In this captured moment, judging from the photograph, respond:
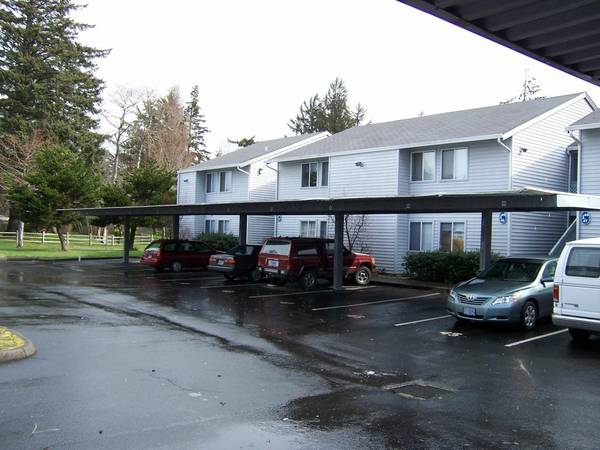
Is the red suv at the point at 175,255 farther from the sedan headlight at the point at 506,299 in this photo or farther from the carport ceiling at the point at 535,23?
the carport ceiling at the point at 535,23

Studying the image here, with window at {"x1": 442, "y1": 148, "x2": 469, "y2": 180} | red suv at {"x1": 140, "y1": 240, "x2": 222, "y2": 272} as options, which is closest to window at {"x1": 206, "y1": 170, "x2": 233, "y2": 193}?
red suv at {"x1": 140, "y1": 240, "x2": 222, "y2": 272}

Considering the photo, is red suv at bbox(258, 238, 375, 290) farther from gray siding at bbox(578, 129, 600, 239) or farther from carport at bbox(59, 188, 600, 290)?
gray siding at bbox(578, 129, 600, 239)

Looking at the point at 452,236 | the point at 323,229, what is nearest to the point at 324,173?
the point at 323,229

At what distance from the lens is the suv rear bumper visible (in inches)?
364

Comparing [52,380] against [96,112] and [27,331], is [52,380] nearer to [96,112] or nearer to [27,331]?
[27,331]

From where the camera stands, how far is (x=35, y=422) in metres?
5.25

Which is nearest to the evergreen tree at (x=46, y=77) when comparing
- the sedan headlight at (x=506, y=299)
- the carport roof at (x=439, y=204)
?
the carport roof at (x=439, y=204)

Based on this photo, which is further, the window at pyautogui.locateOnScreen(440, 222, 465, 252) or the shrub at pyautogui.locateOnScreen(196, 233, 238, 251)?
the shrub at pyautogui.locateOnScreen(196, 233, 238, 251)

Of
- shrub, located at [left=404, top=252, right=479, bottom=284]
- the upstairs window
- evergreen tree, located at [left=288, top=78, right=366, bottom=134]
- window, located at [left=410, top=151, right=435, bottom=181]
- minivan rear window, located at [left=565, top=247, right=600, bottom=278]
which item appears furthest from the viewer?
evergreen tree, located at [left=288, top=78, right=366, bottom=134]

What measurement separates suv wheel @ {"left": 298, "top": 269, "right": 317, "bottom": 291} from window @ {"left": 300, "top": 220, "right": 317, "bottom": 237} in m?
9.58

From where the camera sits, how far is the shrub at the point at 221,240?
32.4 m

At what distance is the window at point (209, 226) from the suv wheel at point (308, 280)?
19.0 meters

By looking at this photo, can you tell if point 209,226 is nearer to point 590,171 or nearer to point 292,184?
point 292,184

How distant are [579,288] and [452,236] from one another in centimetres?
1344
